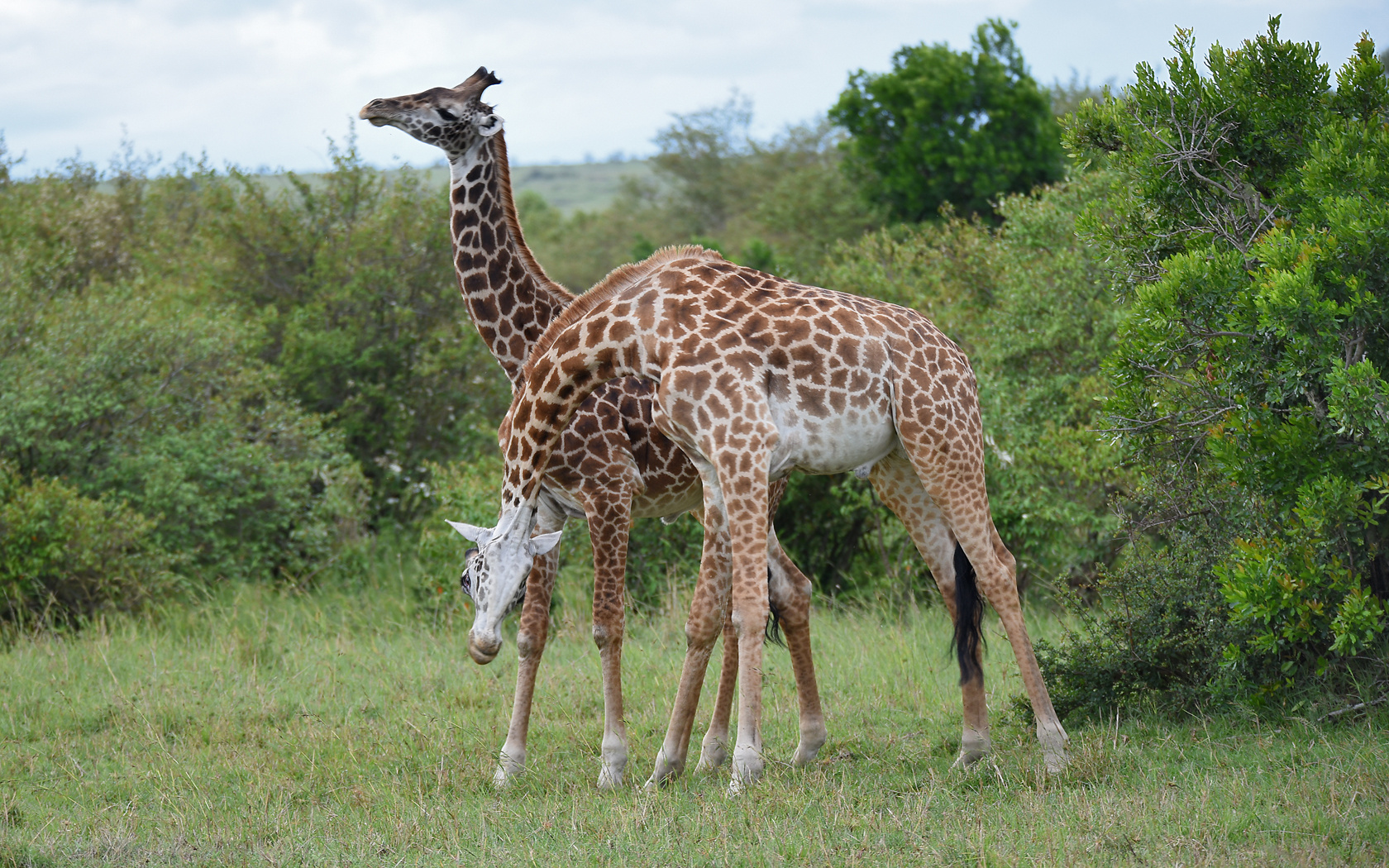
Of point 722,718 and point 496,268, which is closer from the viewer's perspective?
point 722,718

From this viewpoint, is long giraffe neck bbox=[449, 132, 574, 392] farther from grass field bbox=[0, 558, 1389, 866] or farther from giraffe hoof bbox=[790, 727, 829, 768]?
giraffe hoof bbox=[790, 727, 829, 768]

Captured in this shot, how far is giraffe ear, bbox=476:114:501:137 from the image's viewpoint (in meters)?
6.67

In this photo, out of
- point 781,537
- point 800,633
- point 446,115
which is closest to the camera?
point 800,633

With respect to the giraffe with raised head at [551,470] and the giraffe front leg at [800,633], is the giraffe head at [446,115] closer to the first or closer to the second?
the giraffe with raised head at [551,470]

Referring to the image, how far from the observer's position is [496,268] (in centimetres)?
668

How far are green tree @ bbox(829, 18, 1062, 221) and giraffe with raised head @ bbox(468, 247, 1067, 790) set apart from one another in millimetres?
17310

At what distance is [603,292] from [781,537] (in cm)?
609

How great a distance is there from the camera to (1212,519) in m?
6.32

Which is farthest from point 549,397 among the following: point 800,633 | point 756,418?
point 800,633

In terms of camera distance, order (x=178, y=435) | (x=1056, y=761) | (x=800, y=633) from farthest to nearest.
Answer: (x=178, y=435) < (x=800, y=633) < (x=1056, y=761)

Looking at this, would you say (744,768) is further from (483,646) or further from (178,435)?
(178,435)

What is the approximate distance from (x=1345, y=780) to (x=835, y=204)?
23.2m

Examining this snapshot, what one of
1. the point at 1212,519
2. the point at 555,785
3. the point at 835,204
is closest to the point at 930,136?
the point at 835,204

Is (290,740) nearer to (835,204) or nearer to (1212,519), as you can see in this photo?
(1212,519)
